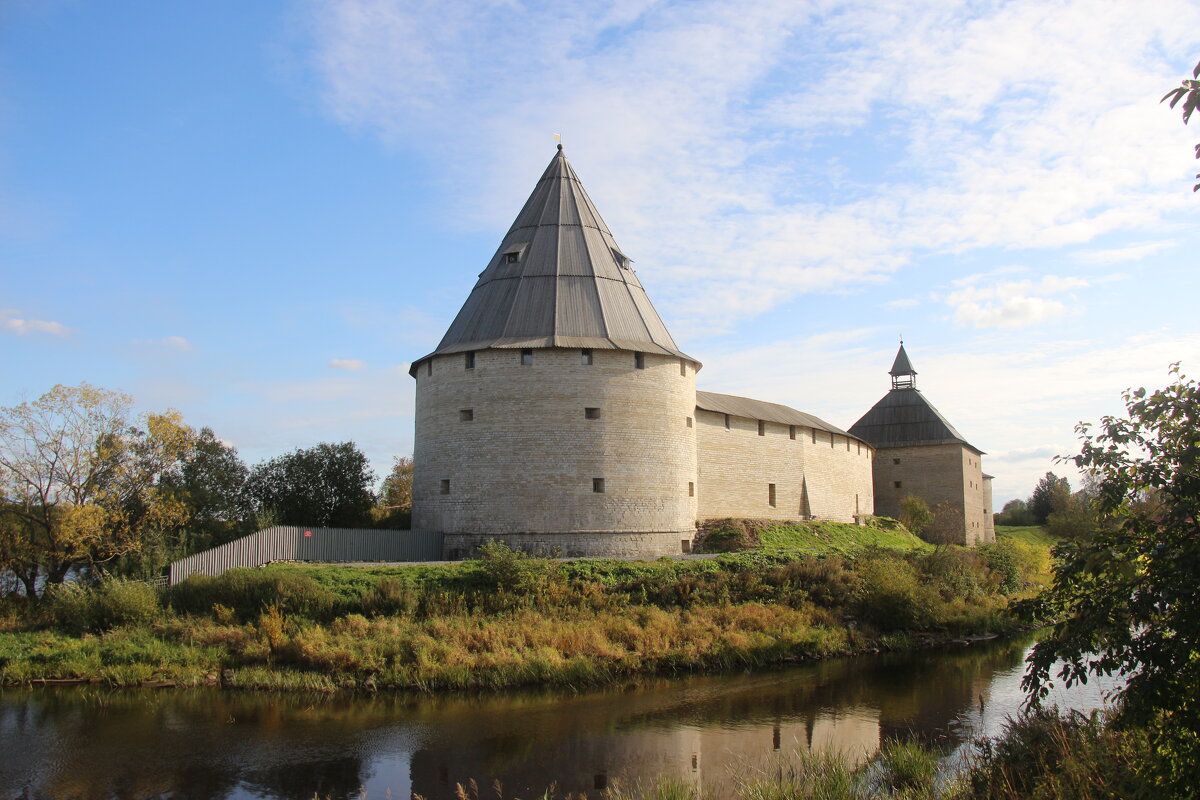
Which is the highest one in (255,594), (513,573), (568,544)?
(568,544)

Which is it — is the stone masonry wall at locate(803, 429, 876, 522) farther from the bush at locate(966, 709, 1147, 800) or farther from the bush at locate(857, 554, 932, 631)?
the bush at locate(966, 709, 1147, 800)

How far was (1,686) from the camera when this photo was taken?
14.5 m

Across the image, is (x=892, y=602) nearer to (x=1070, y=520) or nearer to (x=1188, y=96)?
(x=1188, y=96)

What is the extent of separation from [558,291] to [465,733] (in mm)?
13895

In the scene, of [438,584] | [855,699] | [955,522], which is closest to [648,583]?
[438,584]

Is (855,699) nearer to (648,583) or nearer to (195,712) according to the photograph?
(648,583)

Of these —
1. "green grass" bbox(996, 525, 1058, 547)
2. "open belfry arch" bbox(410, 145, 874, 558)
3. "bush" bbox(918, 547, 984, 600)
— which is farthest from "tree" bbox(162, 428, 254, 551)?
"green grass" bbox(996, 525, 1058, 547)

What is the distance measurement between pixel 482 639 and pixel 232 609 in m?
5.08

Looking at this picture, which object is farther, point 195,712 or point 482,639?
point 482,639

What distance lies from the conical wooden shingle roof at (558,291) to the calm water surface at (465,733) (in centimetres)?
1029

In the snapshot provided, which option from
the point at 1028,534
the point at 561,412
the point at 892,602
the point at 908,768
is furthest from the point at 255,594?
the point at 1028,534

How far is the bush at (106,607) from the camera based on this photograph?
16562mm

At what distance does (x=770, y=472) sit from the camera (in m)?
28.1

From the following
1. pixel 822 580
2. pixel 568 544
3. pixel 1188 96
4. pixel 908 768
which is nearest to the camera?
pixel 1188 96
